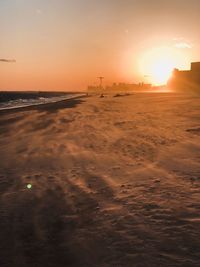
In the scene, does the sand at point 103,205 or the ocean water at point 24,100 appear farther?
the ocean water at point 24,100

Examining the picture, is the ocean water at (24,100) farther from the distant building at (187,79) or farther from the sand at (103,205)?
the sand at (103,205)

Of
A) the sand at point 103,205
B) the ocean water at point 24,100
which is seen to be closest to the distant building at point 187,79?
the ocean water at point 24,100

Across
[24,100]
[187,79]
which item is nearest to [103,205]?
[24,100]

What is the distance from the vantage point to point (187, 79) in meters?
97.9

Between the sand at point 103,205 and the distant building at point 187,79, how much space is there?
83.4 m

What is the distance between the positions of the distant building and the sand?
83.4 m

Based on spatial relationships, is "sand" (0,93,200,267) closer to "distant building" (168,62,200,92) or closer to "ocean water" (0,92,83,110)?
"ocean water" (0,92,83,110)

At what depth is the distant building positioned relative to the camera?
9138 centimetres

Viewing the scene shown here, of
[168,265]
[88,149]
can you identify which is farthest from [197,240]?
[88,149]

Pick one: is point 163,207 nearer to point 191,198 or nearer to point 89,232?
point 191,198

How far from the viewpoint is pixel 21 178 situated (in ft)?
26.0

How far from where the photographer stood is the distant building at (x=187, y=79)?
91.4 m

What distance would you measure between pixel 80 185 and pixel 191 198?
2.25 metres

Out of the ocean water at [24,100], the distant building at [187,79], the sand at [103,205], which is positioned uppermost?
the distant building at [187,79]
